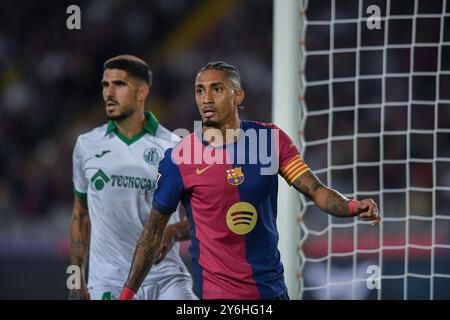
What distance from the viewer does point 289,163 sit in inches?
159

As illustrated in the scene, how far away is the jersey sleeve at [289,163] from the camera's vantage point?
4.03m

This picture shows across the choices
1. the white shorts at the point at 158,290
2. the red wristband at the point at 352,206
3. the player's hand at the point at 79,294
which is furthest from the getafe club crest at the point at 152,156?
the red wristband at the point at 352,206

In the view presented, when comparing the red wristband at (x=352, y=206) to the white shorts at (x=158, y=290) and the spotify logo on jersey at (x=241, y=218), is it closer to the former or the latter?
the spotify logo on jersey at (x=241, y=218)

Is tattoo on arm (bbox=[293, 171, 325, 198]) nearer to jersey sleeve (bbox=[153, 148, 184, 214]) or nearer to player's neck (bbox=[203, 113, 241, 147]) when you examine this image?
player's neck (bbox=[203, 113, 241, 147])

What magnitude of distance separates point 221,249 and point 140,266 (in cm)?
38

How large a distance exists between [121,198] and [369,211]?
172cm

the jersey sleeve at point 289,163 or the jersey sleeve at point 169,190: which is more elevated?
the jersey sleeve at point 289,163

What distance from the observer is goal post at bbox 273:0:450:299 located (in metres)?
4.93

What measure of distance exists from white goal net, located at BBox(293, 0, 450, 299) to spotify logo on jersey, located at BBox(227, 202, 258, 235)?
1.78 m

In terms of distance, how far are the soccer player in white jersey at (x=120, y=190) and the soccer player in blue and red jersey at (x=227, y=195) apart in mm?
835

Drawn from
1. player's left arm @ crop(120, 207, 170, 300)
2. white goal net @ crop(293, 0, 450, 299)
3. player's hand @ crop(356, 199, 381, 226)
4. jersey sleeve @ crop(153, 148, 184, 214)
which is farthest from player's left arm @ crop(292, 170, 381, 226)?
white goal net @ crop(293, 0, 450, 299)
